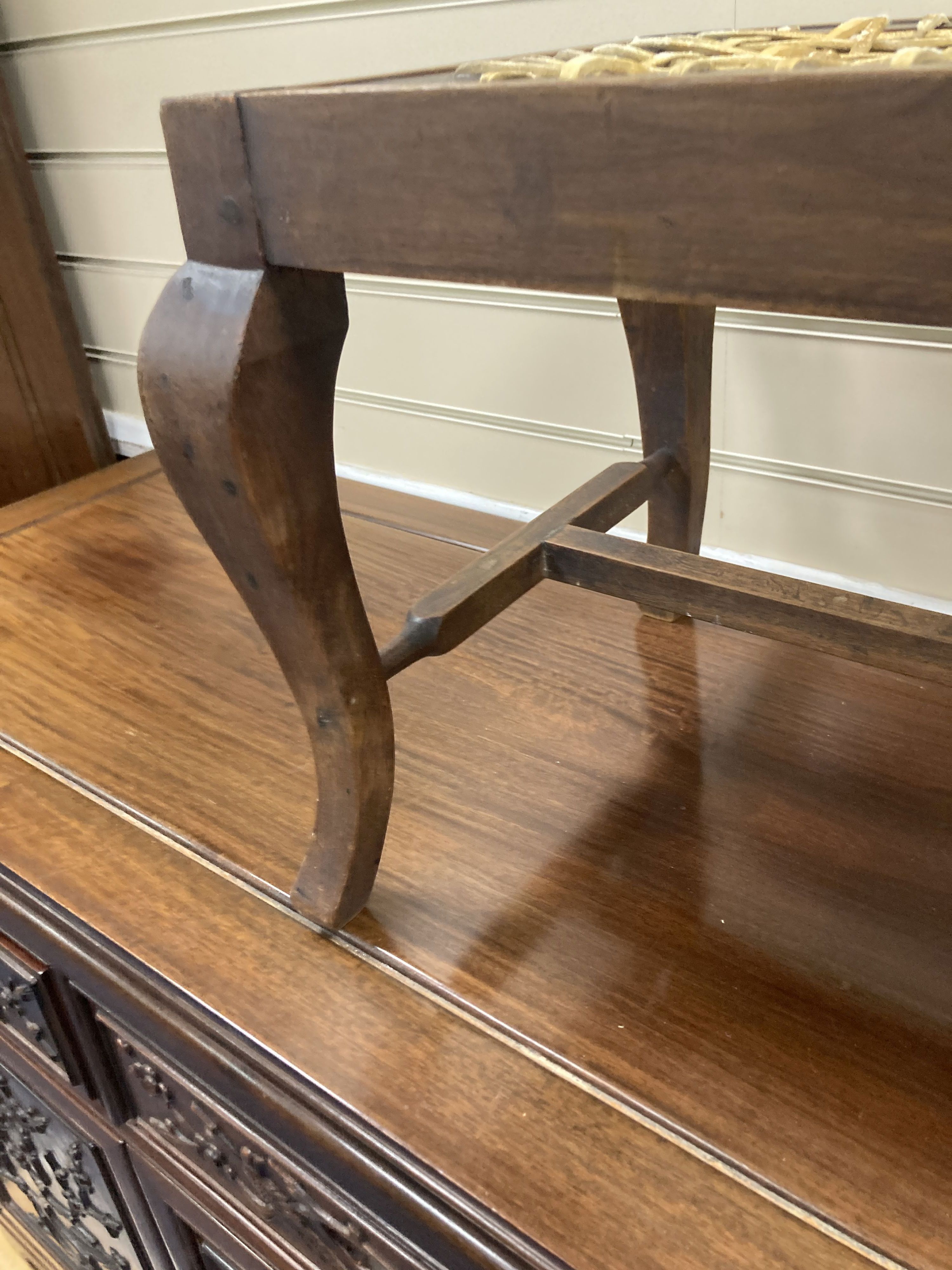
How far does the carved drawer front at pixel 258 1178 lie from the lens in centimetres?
53

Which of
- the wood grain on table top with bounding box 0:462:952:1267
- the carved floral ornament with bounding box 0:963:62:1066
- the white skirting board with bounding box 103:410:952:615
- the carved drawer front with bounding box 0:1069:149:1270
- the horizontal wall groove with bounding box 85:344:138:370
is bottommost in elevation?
the carved drawer front with bounding box 0:1069:149:1270

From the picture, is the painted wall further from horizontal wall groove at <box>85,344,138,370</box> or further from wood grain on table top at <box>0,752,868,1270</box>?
wood grain on table top at <box>0,752,868,1270</box>

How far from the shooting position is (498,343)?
3.62ft

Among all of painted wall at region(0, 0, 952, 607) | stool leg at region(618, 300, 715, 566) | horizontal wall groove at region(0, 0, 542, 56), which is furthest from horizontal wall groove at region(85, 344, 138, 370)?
stool leg at region(618, 300, 715, 566)

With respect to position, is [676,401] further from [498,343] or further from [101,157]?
[101,157]

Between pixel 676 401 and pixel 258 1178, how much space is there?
64cm

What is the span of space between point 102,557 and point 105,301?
0.62 m

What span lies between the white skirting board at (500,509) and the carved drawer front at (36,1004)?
1.84 ft

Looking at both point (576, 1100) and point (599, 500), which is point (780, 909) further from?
point (599, 500)

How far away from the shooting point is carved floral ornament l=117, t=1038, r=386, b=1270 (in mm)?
556

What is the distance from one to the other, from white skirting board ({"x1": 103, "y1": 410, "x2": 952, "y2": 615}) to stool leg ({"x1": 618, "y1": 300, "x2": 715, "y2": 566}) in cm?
7

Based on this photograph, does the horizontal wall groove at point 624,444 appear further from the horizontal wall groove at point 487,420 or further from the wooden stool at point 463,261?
the wooden stool at point 463,261

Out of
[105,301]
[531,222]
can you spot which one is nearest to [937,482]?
[531,222]

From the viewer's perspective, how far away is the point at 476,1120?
49 centimetres
